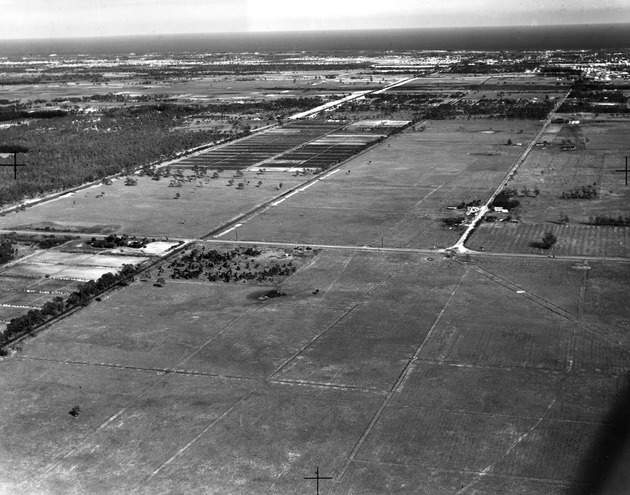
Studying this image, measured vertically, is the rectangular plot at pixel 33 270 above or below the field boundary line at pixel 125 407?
above

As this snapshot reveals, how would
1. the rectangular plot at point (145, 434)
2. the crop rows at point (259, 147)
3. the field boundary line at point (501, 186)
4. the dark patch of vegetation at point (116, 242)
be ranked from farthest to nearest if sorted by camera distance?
the crop rows at point (259, 147) → the dark patch of vegetation at point (116, 242) → the field boundary line at point (501, 186) → the rectangular plot at point (145, 434)

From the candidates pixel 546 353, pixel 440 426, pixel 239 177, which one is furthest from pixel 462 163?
pixel 440 426

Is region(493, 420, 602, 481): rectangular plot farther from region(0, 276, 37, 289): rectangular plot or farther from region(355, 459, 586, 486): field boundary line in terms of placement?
region(0, 276, 37, 289): rectangular plot

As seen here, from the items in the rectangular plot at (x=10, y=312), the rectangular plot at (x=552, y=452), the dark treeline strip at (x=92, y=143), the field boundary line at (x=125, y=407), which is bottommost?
the dark treeline strip at (x=92, y=143)

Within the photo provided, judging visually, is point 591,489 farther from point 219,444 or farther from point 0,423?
point 0,423

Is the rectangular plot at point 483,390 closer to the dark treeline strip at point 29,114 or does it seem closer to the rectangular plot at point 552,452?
the rectangular plot at point 552,452

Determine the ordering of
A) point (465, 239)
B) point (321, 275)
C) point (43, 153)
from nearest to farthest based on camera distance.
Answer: point (321, 275), point (465, 239), point (43, 153)

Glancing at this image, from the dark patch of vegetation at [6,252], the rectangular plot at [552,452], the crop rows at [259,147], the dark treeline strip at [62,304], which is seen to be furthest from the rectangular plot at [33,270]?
the crop rows at [259,147]

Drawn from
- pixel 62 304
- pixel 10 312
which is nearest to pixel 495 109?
pixel 62 304
